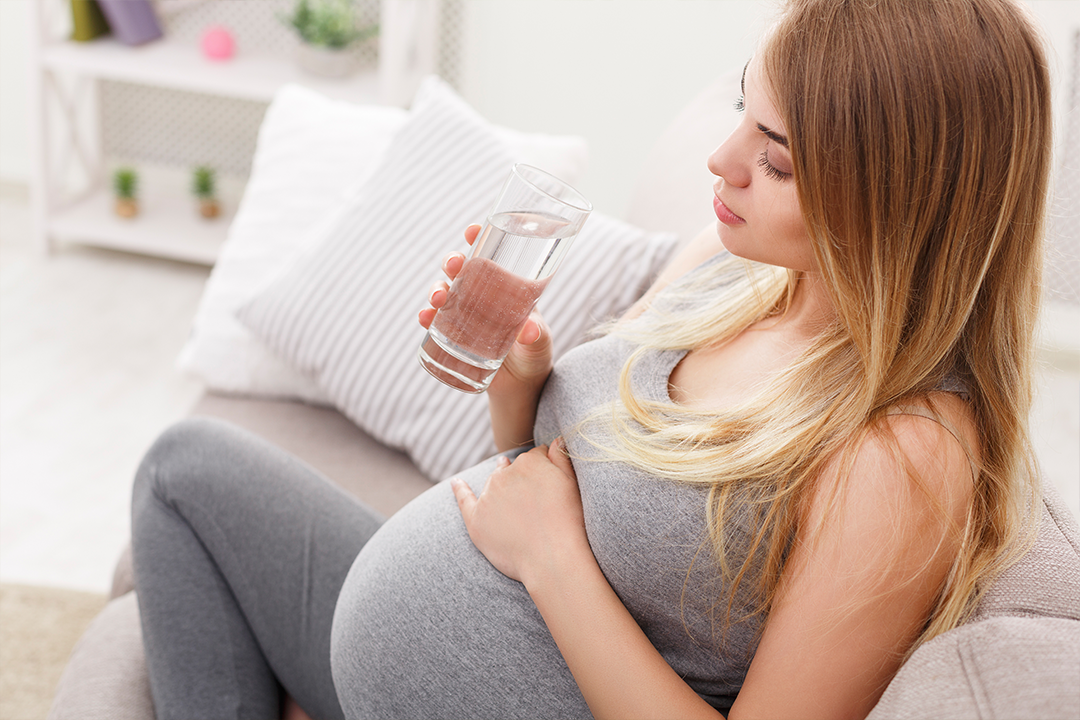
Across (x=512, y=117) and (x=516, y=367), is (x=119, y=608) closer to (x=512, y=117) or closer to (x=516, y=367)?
(x=516, y=367)

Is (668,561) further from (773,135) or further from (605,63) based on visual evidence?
(605,63)

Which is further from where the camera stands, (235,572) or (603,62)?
(603,62)

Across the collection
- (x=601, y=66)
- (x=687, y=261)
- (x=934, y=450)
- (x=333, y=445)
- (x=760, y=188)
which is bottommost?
(x=333, y=445)

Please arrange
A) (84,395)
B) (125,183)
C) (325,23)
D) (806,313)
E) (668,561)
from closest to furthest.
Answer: (668,561) → (806,313) → (84,395) → (325,23) → (125,183)

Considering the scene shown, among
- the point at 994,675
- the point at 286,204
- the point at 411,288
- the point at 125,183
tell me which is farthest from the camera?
the point at 125,183

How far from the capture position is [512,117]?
284 centimetres

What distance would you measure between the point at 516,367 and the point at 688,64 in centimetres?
171

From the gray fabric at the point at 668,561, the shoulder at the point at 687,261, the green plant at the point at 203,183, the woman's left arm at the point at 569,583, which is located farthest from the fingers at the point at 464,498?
the green plant at the point at 203,183

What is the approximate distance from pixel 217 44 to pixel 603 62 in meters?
1.13

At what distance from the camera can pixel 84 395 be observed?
2.29 m

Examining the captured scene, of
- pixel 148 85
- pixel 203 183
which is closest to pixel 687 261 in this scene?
pixel 203 183

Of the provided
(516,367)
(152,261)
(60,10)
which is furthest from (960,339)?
(60,10)

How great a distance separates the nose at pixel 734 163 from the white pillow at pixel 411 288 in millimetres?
539

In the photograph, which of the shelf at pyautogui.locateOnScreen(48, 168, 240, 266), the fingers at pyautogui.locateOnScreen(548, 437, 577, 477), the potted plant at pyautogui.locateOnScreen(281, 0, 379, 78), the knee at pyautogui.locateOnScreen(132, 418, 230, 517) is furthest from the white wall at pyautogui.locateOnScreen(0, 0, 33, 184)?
the fingers at pyautogui.locateOnScreen(548, 437, 577, 477)
